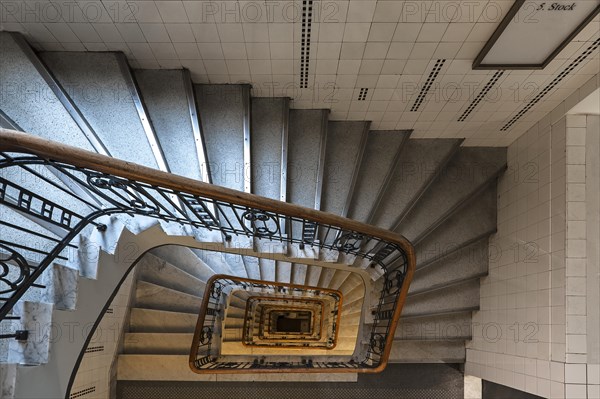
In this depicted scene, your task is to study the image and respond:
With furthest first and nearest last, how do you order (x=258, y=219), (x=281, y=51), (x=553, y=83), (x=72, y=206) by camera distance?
(x=553, y=83) → (x=281, y=51) → (x=72, y=206) → (x=258, y=219)

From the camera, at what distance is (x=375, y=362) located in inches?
235

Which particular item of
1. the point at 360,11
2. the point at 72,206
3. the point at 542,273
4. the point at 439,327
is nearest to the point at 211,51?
the point at 360,11

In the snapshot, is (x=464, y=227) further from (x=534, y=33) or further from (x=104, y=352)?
(x=104, y=352)

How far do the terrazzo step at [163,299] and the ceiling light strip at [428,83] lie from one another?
3753 millimetres

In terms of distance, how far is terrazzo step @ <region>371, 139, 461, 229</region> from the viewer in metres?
6.32

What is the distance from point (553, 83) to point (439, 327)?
3.41 m

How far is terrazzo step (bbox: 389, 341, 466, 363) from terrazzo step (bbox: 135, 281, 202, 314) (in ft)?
9.01

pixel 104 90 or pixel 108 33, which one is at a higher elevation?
pixel 108 33

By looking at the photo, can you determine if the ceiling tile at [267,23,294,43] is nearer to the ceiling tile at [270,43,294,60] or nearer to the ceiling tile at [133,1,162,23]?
the ceiling tile at [270,43,294,60]

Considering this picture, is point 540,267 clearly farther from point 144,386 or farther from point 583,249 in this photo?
point 144,386

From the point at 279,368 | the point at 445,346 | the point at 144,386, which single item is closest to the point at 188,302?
the point at 144,386

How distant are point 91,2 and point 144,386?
4.83 metres

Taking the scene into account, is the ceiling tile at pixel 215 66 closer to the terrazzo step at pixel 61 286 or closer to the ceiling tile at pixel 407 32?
the ceiling tile at pixel 407 32

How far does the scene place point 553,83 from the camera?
202 inches
